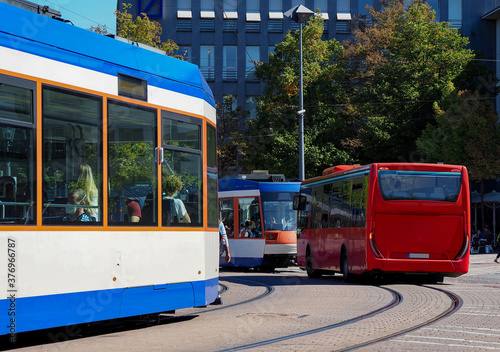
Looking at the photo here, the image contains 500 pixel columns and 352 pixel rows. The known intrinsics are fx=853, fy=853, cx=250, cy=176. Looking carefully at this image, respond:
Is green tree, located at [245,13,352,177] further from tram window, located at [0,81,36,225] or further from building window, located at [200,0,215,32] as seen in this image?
tram window, located at [0,81,36,225]

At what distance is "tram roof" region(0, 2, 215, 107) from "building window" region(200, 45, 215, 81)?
1851 inches

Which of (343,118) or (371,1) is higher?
(371,1)

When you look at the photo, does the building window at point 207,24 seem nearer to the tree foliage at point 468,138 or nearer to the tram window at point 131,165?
the tree foliage at point 468,138

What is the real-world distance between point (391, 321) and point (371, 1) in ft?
160

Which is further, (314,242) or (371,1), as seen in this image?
(371,1)

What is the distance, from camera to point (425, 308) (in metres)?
12.7

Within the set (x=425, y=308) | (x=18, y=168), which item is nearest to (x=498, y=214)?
(x=425, y=308)

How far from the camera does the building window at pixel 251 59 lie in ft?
190

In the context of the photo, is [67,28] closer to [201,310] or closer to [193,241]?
[193,241]

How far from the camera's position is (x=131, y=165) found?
9633 millimetres

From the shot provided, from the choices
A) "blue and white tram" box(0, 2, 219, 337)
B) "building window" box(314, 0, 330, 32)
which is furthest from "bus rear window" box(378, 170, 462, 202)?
"building window" box(314, 0, 330, 32)

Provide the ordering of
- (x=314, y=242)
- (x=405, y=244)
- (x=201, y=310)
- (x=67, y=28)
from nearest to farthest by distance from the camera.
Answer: (x=67, y=28) < (x=201, y=310) < (x=405, y=244) < (x=314, y=242)

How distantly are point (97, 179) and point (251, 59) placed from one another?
163ft

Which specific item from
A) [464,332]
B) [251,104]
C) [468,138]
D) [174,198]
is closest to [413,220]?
[464,332]
